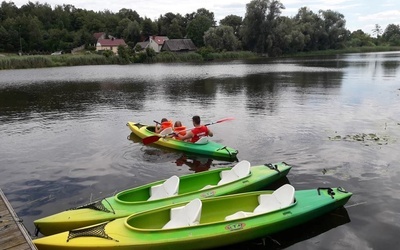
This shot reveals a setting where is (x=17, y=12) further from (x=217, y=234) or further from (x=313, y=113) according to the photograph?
(x=217, y=234)

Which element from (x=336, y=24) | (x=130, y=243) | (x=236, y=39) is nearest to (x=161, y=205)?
(x=130, y=243)

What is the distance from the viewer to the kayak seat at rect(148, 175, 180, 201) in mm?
8188

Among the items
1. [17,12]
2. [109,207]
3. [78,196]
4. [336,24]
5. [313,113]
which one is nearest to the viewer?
[109,207]

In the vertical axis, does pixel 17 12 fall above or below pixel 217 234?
above

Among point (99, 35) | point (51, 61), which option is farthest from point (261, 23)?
point (99, 35)

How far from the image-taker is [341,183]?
987 centimetres

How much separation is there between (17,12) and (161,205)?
12790 cm

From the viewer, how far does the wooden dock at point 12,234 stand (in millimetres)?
5695

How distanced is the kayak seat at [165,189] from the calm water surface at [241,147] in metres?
1.81

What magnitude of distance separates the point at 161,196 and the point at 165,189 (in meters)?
0.20

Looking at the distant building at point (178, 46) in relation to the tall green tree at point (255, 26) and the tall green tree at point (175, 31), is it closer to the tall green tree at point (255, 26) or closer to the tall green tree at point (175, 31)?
the tall green tree at point (175, 31)

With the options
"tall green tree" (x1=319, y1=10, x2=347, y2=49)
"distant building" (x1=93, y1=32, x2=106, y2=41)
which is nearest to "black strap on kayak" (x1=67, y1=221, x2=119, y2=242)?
"tall green tree" (x1=319, y1=10, x2=347, y2=49)

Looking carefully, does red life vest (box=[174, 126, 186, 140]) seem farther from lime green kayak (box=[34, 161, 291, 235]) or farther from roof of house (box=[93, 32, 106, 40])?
roof of house (box=[93, 32, 106, 40])

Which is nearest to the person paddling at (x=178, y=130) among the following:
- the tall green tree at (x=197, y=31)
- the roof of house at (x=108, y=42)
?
the tall green tree at (x=197, y=31)
